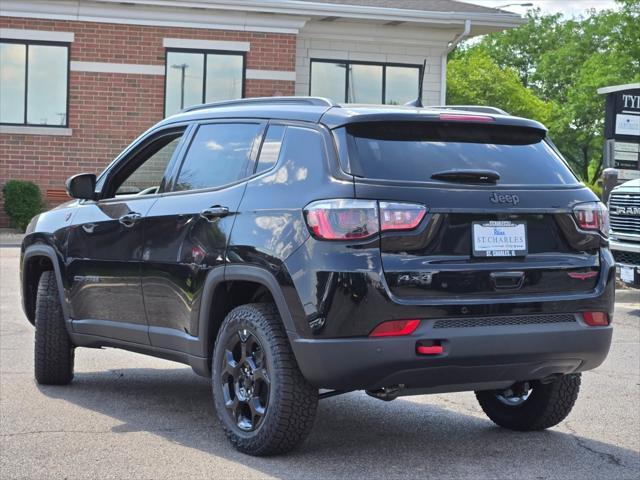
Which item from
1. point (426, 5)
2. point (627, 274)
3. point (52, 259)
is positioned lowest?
point (627, 274)

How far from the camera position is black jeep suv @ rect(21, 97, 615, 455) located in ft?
17.1

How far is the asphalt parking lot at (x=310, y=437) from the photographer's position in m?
5.52

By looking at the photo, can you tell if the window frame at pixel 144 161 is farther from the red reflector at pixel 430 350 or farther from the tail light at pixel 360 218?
the red reflector at pixel 430 350

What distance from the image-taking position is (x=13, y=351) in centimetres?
936

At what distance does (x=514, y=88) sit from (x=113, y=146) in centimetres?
3342

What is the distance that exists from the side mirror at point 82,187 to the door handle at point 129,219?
477 millimetres

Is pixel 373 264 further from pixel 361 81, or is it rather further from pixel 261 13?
pixel 361 81

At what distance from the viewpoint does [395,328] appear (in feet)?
17.1

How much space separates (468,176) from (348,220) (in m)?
0.71

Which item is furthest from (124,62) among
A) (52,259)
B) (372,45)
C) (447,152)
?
(447,152)

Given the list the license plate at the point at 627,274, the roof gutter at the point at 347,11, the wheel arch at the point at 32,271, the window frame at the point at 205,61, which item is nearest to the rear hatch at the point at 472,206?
the wheel arch at the point at 32,271

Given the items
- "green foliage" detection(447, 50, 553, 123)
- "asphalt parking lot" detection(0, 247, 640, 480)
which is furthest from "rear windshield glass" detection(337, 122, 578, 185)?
"green foliage" detection(447, 50, 553, 123)

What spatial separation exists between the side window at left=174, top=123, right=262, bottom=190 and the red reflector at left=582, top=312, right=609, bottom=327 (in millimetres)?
1907

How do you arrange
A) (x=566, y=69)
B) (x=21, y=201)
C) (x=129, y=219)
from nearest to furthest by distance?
(x=129, y=219)
(x=21, y=201)
(x=566, y=69)
